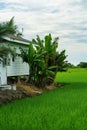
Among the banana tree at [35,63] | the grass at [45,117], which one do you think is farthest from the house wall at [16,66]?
the grass at [45,117]

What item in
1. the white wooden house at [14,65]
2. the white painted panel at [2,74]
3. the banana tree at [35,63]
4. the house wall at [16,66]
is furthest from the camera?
the banana tree at [35,63]

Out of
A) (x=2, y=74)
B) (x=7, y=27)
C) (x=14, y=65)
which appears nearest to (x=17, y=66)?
(x=14, y=65)

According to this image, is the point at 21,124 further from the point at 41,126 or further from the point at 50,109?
the point at 50,109

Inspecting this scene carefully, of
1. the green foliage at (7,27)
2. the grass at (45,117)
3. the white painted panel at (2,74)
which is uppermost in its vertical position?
the green foliage at (7,27)

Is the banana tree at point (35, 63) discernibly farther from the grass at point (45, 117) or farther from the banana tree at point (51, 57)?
the grass at point (45, 117)

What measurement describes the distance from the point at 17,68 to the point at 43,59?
1764 mm

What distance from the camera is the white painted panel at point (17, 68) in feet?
84.5

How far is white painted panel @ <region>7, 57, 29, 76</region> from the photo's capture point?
25.8 meters

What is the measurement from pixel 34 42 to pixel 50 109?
15270 millimetres

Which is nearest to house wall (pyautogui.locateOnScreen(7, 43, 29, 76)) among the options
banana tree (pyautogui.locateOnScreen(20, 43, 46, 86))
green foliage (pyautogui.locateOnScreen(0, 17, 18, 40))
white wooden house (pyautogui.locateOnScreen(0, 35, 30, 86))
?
white wooden house (pyautogui.locateOnScreen(0, 35, 30, 86))

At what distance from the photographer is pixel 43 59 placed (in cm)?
2716

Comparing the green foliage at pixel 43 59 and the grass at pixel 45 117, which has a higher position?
the green foliage at pixel 43 59

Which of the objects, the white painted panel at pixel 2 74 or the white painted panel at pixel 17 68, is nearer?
the white painted panel at pixel 2 74

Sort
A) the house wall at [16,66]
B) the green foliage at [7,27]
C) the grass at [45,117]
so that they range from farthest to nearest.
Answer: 1. the house wall at [16,66]
2. the green foliage at [7,27]
3. the grass at [45,117]
